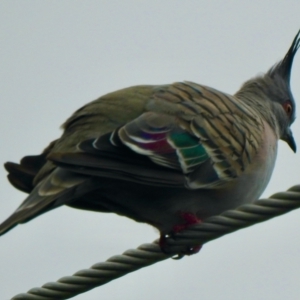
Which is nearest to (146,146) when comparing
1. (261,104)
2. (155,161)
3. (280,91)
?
(155,161)

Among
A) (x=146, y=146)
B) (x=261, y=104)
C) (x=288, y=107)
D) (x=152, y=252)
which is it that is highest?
(x=146, y=146)

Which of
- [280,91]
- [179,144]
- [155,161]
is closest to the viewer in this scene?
[155,161]

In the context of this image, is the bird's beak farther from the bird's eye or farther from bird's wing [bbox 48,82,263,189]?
bird's wing [bbox 48,82,263,189]

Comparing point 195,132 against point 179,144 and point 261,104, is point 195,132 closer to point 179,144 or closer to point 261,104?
point 179,144

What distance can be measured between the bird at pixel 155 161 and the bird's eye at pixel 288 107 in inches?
58.3

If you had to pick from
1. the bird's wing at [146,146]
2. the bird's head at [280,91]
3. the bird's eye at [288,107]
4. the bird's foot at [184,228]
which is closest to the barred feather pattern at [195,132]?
the bird's wing at [146,146]

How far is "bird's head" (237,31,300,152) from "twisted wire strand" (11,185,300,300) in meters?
2.64

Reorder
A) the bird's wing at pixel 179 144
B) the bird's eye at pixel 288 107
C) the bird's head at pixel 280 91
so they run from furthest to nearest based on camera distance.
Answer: the bird's eye at pixel 288 107, the bird's head at pixel 280 91, the bird's wing at pixel 179 144

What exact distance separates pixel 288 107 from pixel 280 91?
0.50 feet

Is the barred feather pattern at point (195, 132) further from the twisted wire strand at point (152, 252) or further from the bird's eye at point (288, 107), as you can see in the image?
the bird's eye at point (288, 107)

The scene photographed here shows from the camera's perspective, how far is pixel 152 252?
5348 mm

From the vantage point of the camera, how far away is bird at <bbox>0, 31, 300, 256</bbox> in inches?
210

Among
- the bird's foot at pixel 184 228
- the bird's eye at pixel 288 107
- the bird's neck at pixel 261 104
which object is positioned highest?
the bird's neck at pixel 261 104

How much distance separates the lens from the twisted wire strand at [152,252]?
4.65 meters
